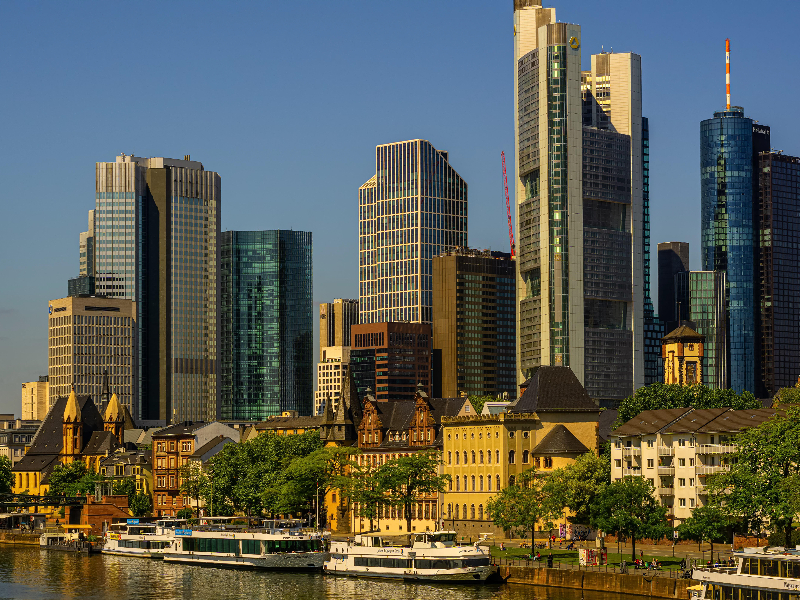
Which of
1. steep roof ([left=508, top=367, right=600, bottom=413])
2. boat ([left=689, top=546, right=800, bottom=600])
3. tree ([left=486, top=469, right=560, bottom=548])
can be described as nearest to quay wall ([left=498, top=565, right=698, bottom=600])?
boat ([left=689, top=546, right=800, bottom=600])

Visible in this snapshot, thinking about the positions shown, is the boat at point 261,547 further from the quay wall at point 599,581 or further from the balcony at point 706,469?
the balcony at point 706,469

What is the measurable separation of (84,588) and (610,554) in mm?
57489

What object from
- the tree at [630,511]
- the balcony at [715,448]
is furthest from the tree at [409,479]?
the balcony at [715,448]

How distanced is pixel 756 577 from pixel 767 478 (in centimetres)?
2147

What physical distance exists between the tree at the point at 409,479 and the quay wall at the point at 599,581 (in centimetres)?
4280

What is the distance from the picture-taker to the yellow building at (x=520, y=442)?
190 m

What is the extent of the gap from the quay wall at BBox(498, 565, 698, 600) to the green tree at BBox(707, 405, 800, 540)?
12.5 meters

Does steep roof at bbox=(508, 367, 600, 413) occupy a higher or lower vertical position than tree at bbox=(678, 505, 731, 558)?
higher

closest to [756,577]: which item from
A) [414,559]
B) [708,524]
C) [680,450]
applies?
[708,524]

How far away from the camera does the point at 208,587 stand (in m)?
160

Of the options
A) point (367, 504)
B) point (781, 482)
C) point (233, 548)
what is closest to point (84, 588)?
point (233, 548)

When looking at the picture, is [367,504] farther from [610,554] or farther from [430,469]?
[610,554]

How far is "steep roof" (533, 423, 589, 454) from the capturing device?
188m

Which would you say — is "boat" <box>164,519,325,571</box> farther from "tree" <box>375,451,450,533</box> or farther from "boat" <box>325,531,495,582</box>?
"tree" <box>375,451,450,533</box>
